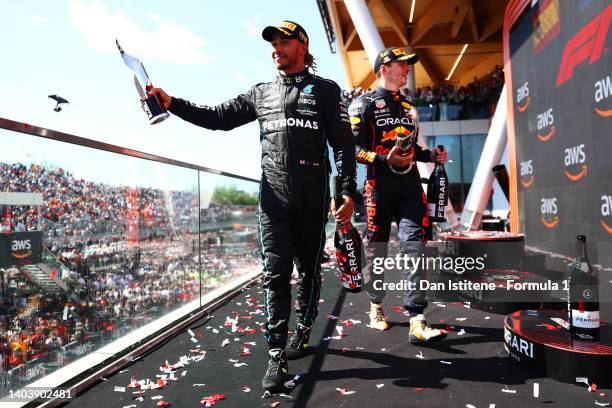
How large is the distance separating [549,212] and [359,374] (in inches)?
185

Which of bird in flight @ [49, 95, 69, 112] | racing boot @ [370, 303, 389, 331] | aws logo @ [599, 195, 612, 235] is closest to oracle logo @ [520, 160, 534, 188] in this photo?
aws logo @ [599, 195, 612, 235]

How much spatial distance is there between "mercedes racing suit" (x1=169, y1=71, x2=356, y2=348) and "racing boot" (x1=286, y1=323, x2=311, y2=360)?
0.33 meters

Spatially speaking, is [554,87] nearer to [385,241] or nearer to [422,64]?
[385,241]

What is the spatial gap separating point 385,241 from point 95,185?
2.03 m

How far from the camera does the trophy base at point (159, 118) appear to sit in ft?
6.96

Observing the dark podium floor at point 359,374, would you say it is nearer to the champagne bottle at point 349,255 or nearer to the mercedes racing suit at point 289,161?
the mercedes racing suit at point 289,161

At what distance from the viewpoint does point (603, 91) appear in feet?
13.3

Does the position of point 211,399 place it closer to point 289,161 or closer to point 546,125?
point 289,161

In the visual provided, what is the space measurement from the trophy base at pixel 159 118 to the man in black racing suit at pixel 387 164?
141cm

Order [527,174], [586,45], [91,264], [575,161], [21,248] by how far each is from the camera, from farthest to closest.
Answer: [527,174] < [575,161] < [586,45] < [91,264] < [21,248]

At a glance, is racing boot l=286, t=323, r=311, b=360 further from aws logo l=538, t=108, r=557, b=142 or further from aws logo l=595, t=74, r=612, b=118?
aws logo l=538, t=108, r=557, b=142

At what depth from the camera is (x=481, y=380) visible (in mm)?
2000

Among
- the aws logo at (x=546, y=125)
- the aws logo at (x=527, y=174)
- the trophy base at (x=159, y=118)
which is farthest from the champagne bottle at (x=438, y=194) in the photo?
the aws logo at (x=527, y=174)

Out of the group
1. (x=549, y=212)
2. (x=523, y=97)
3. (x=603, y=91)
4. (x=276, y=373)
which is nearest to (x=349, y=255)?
(x=276, y=373)
